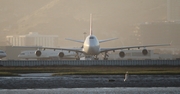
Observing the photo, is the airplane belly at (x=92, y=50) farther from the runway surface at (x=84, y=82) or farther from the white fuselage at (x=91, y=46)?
the runway surface at (x=84, y=82)

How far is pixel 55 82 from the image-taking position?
50.8 meters

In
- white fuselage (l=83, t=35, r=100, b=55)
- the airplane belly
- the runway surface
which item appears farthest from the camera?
the airplane belly

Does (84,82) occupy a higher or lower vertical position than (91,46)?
lower

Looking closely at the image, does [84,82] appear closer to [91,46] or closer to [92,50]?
[91,46]

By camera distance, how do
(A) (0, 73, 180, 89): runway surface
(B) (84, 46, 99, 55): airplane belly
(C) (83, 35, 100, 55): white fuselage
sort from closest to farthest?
(A) (0, 73, 180, 89): runway surface, (C) (83, 35, 100, 55): white fuselage, (B) (84, 46, 99, 55): airplane belly

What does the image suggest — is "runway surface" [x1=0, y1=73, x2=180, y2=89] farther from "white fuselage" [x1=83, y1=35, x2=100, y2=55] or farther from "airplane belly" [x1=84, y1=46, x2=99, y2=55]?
"airplane belly" [x1=84, y1=46, x2=99, y2=55]

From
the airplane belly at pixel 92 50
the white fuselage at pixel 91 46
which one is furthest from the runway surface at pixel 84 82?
the airplane belly at pixel 92 50

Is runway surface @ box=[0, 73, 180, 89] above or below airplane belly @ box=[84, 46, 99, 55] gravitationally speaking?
below

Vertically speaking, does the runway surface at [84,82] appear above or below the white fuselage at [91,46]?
below

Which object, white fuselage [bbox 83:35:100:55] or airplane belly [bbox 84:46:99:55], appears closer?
white fuselage [bbox 83:35:100:55]

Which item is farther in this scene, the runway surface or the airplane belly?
the airplane belly

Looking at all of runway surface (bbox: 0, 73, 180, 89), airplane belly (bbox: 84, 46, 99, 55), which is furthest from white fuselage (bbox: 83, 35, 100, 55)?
runway surface (bbox: 0, 73, 180, 89)

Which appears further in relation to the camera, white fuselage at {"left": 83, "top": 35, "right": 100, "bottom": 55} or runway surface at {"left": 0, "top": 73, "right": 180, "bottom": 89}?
white fuselage at {"left": 83, "top": 35, "right": 100, "bottom": 55}

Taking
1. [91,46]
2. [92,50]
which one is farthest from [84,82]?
[92,50]
